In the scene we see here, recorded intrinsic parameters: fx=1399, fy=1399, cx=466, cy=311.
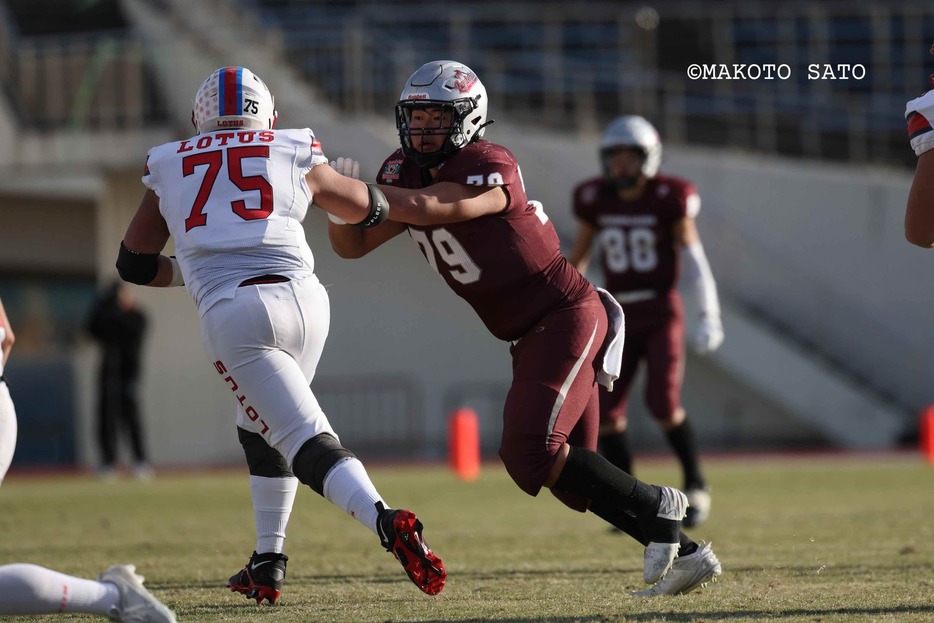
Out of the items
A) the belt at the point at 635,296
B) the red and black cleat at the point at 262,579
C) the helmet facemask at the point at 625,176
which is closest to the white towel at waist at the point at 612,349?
the red and black cleat at the point at 262,579

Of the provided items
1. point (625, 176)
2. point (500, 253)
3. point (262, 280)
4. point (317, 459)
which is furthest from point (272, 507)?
point (625, 176)

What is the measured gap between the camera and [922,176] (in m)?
4.18

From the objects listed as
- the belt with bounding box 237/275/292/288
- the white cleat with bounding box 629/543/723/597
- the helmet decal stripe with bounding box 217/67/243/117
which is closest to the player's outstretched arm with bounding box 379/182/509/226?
the belt with bounding box 237/275/292/288

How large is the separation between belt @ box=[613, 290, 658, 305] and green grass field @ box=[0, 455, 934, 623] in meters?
1.23

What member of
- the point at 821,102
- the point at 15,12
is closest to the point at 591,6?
the point at 821,102

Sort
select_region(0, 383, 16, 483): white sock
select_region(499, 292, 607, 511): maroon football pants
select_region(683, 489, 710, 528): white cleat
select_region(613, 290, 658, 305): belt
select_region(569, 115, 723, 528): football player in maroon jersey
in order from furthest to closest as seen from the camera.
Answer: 1. select_region(613, 290, 658, 305): belt
2. select_region(569, 115, 723, 528): football player in maroon jersey
3. select_region(683, 489, 710, 528): white cleat
4. select_region(499, 292, 607, 511): maroon football pants
5. select_region(0, 383, 16, 483): white sock

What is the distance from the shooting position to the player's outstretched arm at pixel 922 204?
4.16 m

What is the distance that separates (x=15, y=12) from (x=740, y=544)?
1440 cm

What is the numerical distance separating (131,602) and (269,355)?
1.03 meters

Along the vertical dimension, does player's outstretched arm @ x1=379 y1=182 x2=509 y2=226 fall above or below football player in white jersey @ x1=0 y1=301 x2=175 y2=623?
above

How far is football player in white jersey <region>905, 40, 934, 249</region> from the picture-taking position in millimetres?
4172

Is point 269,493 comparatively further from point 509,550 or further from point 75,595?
point 509,550

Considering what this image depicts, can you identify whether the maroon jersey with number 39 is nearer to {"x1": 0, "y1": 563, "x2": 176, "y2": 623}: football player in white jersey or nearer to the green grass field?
the green grass field

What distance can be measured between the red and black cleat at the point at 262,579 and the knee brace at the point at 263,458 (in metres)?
0.28
